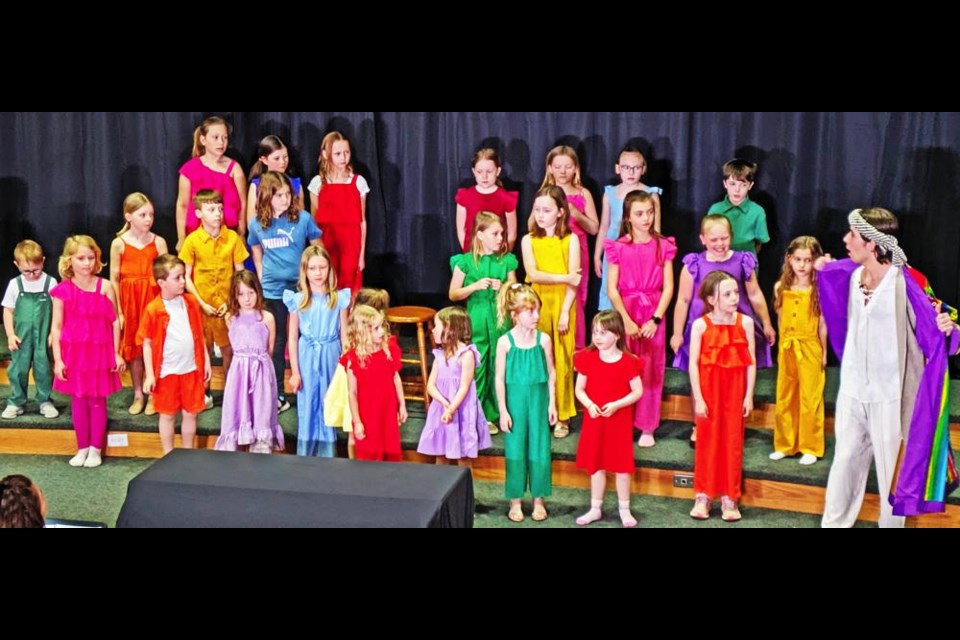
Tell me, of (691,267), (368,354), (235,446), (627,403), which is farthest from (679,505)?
(235,446)

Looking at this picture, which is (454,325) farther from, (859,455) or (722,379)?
(859,455)

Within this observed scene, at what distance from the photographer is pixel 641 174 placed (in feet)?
23.1

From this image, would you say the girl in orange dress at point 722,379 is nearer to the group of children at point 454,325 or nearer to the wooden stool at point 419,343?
the group of children at point 454,325

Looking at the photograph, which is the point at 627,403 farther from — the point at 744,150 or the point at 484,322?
the point at 744,150

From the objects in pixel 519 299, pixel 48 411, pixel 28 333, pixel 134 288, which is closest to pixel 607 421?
pixel 519 299

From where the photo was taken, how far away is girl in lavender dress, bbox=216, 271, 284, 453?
6.49 metres

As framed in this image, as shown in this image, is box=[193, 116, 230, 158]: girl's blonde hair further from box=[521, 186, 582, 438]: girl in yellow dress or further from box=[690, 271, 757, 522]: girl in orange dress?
box=[690, 271, 757, 522]: girl in orange dress

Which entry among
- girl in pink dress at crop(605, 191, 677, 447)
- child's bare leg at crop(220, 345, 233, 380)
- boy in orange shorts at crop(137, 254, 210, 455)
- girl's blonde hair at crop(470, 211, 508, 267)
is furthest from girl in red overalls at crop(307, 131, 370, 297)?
girl in pink dress at crop(605, 191, 677, 447)

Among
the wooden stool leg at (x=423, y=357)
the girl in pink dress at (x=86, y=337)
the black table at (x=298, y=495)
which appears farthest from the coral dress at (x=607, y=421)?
the girl in pink dress at (x=86, y=337)

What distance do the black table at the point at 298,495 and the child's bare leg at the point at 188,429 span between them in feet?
5.88

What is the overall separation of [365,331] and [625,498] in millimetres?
1382

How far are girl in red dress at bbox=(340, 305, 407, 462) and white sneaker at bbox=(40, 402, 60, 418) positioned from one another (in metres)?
1.81

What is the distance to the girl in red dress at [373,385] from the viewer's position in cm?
625

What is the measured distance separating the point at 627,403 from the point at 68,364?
2.75 meters
